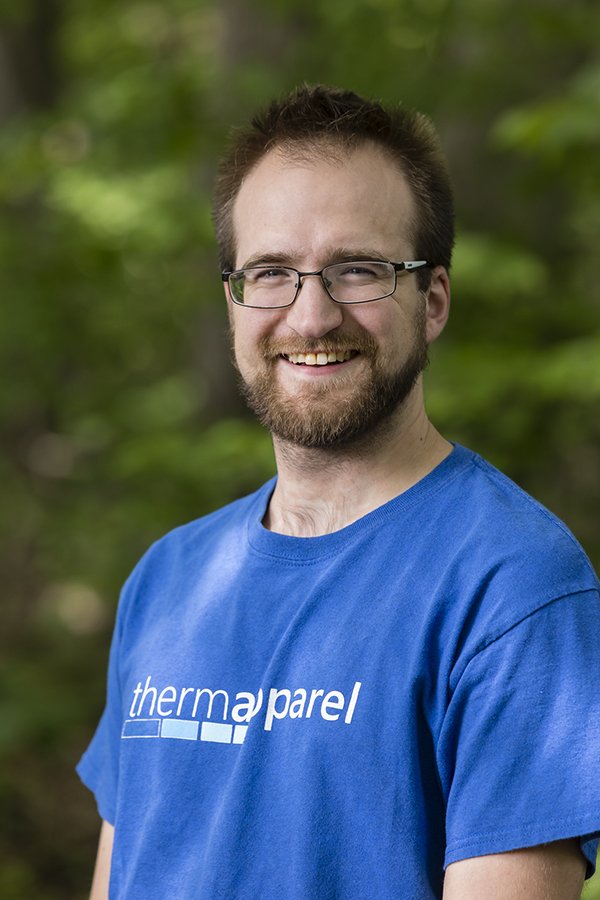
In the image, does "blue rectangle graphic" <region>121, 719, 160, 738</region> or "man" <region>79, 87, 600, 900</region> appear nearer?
"man" <region>79, 87, 600, 900</region>

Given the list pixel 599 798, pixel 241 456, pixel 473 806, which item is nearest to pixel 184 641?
pixel 473 806

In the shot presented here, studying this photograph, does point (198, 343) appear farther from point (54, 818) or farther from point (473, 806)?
point (473, 806)

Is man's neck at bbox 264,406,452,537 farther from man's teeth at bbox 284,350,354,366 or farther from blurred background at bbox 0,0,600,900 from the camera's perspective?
blurred background at bbox 0,0,600,900

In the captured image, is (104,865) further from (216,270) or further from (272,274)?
(216,270)

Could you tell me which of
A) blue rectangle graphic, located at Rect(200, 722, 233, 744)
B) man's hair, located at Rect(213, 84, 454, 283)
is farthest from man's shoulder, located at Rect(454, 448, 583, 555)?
blue rectangle graphic, located at Rect(200, 722, 233, 744)

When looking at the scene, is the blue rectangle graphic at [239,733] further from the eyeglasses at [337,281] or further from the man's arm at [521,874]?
the eyeglasses at [337,281]

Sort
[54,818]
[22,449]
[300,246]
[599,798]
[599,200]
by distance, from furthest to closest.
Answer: [22,449] < [54,818] < [599,200] < [300,246] < [599,798]

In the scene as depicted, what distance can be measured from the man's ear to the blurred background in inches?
75.0

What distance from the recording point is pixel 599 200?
5.80 metres

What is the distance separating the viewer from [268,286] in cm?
217

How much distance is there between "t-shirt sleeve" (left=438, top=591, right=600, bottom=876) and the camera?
5.53ft

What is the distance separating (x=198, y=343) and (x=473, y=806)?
20.5ft

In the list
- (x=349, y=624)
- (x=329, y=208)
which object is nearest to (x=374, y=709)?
(x=349, y=624)

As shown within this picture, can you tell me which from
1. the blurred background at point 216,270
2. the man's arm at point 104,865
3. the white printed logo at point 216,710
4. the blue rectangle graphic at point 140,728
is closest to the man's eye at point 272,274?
the white printed logo at point 216,710
